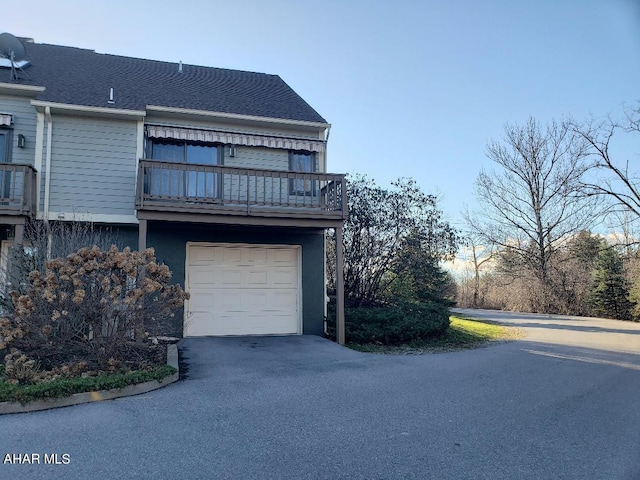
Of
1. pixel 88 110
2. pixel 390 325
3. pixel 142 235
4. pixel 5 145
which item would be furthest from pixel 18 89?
pixel 390 325

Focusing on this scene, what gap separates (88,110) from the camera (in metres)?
10.3

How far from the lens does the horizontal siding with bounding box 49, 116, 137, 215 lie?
33.5 feet

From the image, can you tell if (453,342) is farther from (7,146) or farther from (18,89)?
(18,89)

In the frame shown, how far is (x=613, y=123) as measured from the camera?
67.7ft

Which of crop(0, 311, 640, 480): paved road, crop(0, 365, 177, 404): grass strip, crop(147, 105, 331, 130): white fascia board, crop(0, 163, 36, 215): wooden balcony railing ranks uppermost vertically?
crop(147, 105, 331, 130): white fascia board

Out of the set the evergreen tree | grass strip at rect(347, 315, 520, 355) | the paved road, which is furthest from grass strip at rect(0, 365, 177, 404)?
the evergreen tree

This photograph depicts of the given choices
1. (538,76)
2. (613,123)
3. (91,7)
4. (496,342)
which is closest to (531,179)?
(613,123)

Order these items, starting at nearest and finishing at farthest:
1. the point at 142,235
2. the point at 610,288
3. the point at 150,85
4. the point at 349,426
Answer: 1. the point at 349,426
2. the point at 142,235
3. the point at 150,85
4. the point at 610,288

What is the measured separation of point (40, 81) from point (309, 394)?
33.4 ft

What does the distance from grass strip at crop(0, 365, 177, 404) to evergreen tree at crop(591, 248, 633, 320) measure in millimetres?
23355

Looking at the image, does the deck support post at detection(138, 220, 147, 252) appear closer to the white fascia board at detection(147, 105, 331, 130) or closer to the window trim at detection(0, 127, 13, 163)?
the white fascia board at detection(147, 105, 331, 130)

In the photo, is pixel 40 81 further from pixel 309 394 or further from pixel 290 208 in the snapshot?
pixel 309 394

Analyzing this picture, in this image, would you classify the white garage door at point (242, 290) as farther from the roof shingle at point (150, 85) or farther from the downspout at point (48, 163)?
the roof shingle at point (150, 85)

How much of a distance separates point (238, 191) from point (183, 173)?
1274 mm
